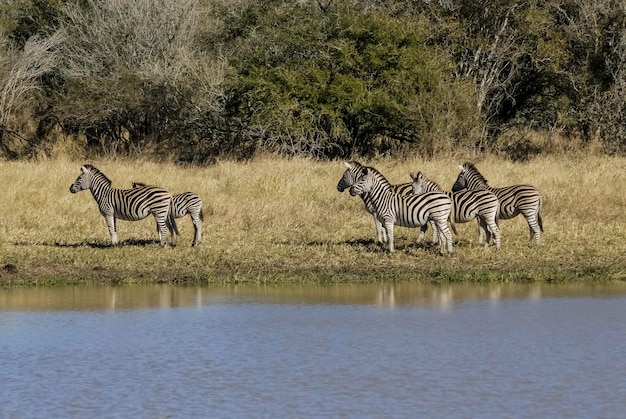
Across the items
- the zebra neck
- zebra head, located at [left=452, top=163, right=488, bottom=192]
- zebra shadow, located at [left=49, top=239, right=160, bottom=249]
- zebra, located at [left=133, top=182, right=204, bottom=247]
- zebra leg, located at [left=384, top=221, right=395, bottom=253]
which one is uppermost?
zebra head, located at [left=452, top=163, right=488, bottom=192]

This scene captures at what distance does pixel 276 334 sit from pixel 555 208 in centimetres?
928

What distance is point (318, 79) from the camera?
2878 centimetres

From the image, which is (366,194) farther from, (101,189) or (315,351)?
(315,351)

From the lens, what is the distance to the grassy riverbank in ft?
47.5

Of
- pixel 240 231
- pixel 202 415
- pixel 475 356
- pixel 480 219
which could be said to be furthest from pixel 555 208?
pixel 202 415

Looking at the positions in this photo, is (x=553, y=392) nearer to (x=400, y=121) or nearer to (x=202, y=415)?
(x=202, y=415)

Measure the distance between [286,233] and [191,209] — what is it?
1637mm

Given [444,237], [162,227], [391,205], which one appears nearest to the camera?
[444,237]

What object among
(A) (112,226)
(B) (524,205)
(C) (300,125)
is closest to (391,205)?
→ (B) (524,205)

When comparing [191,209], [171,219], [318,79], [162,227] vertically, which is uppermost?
[318,79]

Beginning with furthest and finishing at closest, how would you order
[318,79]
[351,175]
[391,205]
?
[318,79] → [351,175] → [391,205]

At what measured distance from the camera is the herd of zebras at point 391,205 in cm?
1553

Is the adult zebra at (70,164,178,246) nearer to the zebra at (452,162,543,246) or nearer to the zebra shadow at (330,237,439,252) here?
the zebra shadow at (330,237,439,252)

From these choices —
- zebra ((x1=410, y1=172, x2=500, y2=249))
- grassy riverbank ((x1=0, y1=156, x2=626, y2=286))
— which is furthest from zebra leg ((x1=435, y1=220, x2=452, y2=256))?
zebra ((x1=410, y1=172, x2=500, y2=249))
